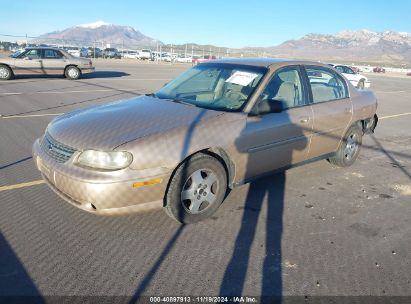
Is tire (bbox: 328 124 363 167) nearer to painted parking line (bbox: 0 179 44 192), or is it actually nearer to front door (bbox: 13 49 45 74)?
painted parking line (bbox: 0 179 44 192)

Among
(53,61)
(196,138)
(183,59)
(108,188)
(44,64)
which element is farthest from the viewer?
(183,59)

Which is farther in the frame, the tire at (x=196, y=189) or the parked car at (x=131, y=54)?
the parked car at (x=131, y=54)

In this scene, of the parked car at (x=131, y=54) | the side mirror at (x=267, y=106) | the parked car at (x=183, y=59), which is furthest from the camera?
the parked car at (x=131, y=54)

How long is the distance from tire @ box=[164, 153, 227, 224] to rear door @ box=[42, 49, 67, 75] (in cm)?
1464

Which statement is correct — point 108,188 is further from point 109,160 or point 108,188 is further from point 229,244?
point 229,244

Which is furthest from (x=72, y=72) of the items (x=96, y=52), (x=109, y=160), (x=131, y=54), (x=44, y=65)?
(x=131, y=54)

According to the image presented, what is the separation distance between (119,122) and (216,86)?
5.04ft

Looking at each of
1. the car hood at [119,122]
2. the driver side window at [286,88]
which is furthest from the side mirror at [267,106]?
the car hood at [119,122]

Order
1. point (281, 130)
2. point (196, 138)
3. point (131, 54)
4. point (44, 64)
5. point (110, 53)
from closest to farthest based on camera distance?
point (196, 138) → point (281, 130) → point (44, 64) → point (110, 53) → point (131, 54)

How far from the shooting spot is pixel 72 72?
1655 cm

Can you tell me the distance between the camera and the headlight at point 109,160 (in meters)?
3.09

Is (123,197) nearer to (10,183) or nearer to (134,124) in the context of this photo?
(134,124)

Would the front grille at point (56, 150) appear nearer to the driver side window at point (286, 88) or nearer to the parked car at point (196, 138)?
the parked car at point (196, 138)

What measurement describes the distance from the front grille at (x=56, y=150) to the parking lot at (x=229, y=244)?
649 mm
